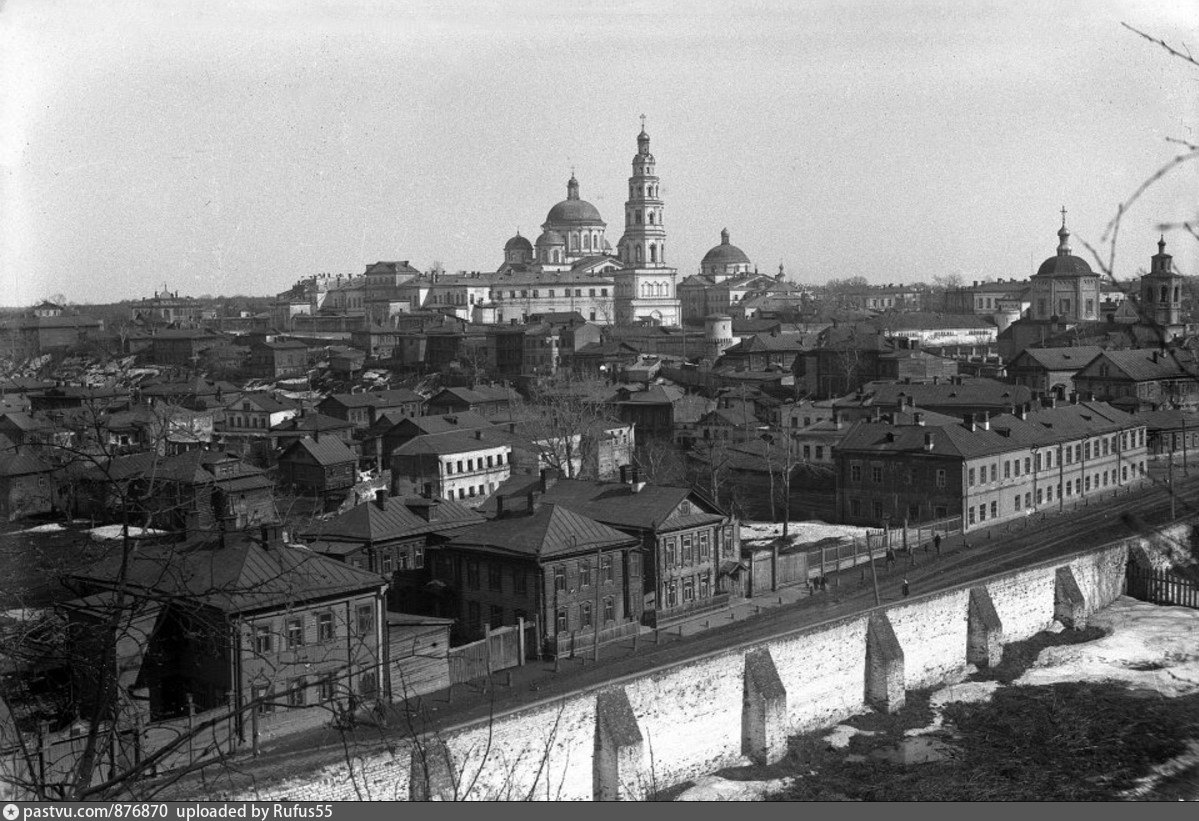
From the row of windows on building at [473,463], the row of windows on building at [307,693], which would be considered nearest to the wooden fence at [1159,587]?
the row of windows on building at [307,693]

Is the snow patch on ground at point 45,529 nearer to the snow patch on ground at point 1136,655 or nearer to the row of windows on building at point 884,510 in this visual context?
the row of windows on building at point 884,510

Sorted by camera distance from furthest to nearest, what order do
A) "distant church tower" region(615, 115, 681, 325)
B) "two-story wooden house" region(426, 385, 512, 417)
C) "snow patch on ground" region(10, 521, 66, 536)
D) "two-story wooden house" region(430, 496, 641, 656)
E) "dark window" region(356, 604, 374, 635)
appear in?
"distant church tower" region(615, 115, 681, 325), "two-story wooden house" region(426, 385, 512, 417), "snow patch on ground" region(10, 521, 66, 536), "two-story wooden house" region(430, 496, 641, 656), "dark window" region(356, 604, 374, 635)

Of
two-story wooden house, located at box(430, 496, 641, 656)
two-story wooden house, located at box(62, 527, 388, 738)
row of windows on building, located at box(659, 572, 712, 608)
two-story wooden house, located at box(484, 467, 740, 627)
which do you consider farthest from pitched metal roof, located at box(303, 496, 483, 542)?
two-story wooden house, located at box(62, 527, 388, 738)

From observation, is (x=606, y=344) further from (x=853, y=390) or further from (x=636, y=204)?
(x=636, y=204)

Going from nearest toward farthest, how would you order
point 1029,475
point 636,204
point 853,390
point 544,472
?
point 544,472, point 1029,475, point 853,390, point 636,204

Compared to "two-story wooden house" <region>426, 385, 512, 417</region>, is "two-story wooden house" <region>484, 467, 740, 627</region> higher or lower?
lower

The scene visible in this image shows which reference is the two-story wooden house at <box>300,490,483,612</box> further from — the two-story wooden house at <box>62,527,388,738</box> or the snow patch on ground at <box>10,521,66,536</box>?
the snow patch on ground at <box>10,521,66,536</box>

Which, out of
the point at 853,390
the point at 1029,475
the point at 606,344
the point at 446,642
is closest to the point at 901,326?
the point at 606,344

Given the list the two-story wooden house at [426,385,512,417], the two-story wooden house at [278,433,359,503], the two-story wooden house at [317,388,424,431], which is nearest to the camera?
the two-story wooden house at [278,433,359,503]
